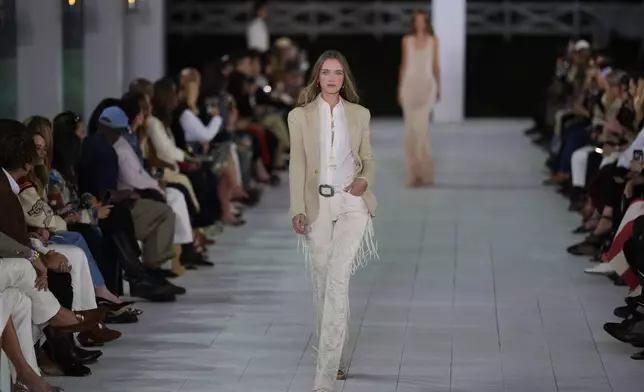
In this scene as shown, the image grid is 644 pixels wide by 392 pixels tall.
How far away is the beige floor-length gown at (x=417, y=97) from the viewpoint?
517 inches

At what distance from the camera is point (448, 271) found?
9.48m

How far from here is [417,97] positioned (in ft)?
43.4

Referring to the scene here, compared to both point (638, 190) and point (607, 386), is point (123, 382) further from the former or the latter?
point (638, 190)

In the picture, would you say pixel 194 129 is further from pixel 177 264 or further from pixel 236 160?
pixel 177 264

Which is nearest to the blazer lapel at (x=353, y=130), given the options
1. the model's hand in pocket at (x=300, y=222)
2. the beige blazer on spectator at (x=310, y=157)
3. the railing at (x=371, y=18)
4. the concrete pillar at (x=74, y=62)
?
the beige blazer on spectator at (x=310, y=157)

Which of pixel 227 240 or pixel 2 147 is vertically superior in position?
pixel 2 147

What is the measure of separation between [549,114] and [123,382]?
34.7ft

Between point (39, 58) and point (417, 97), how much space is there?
390 centimetres

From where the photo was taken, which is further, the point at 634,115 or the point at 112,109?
the point at 634,115

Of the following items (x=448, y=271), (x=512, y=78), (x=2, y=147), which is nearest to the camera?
(x=2, y=147)

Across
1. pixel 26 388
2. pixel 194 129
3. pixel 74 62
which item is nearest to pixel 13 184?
pixel 26 388

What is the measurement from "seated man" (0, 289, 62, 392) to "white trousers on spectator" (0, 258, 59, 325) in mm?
45

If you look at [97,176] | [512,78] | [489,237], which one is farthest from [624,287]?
[512,78]

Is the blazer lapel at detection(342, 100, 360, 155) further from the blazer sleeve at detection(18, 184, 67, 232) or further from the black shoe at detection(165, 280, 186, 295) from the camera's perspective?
the black shoe at detection(165, 280, 186, 295)
